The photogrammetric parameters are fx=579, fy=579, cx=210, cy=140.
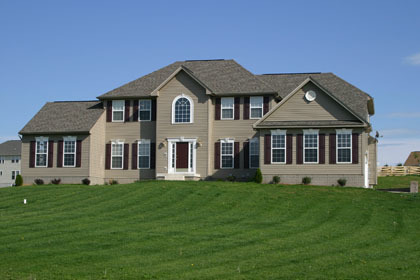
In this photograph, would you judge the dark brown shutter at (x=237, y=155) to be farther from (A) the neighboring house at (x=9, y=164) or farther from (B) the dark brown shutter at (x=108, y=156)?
(A) the neighboring house at (x=9, y=164)

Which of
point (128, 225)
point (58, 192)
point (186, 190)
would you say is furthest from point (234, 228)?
point (58, 192)

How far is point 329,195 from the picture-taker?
3145cm

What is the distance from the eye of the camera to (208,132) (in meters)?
38.4

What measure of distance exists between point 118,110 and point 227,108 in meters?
7.82

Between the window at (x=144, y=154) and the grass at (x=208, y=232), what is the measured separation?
5237 millimetres

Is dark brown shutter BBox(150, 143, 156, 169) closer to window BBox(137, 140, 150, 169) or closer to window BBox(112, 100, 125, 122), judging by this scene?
window BBox(137, 140, 150, 169)

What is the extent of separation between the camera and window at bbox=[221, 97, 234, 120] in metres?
39.1

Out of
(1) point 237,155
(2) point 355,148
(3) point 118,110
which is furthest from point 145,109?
(2) point 355,148

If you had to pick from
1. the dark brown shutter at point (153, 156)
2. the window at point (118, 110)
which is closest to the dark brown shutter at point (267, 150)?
the dark brown shutter at point (153, 156)

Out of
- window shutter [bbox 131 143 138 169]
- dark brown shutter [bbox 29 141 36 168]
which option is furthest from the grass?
dark brown shutter [bbox 29 141 36 168]

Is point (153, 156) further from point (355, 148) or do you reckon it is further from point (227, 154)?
point (355, 148)

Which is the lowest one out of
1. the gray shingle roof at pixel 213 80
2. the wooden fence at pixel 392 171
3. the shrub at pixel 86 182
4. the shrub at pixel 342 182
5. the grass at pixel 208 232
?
the grass at pixel 208 232

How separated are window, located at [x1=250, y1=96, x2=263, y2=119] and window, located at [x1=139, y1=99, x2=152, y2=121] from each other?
7148 millimetres

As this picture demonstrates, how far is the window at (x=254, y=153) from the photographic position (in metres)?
38.2
